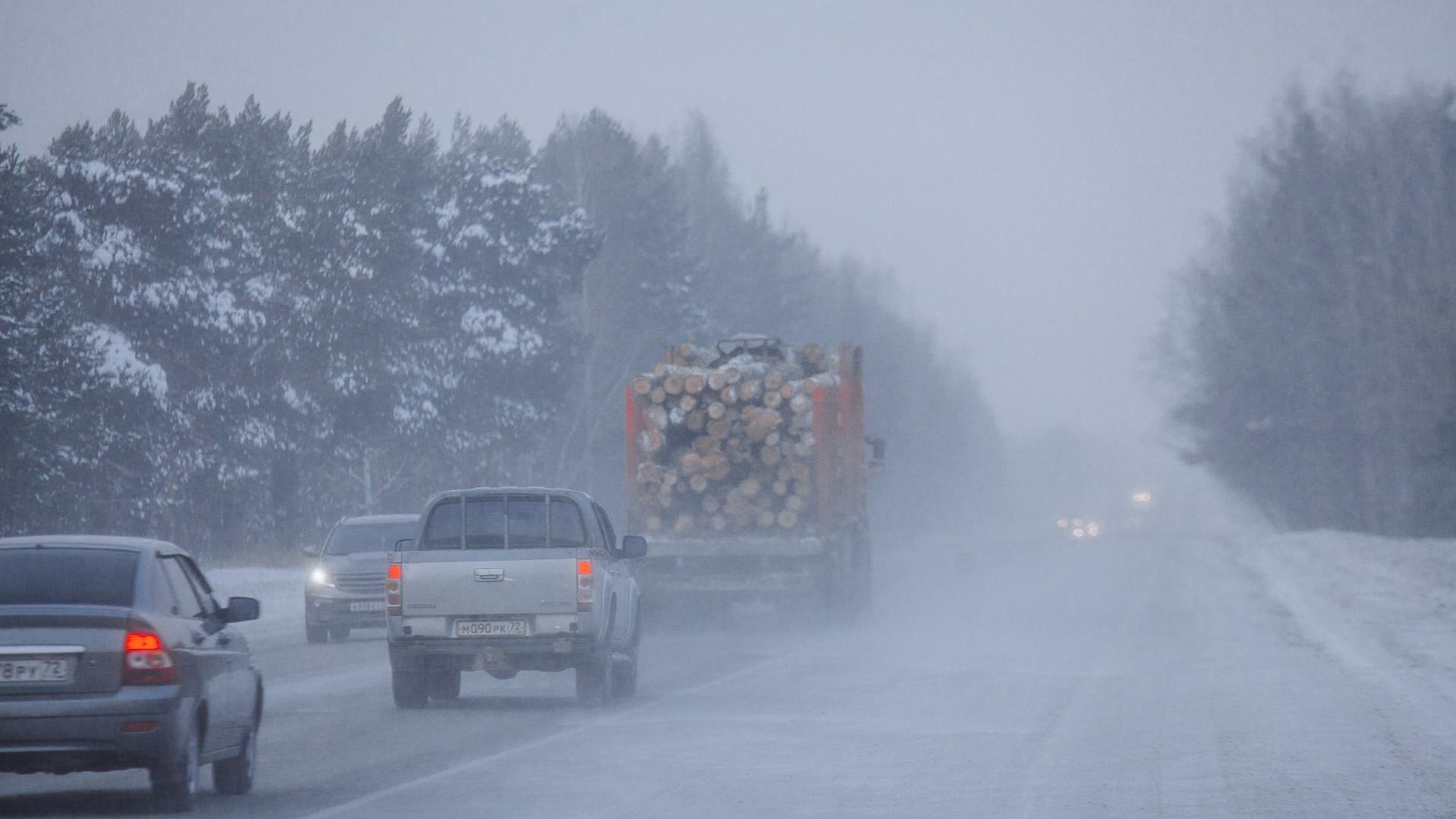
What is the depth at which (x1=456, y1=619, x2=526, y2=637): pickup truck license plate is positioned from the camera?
14305 mm

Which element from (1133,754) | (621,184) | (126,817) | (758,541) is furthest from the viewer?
(621,184)

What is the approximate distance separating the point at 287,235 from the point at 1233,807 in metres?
44.2

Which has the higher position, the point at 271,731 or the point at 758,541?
the point at 758,541

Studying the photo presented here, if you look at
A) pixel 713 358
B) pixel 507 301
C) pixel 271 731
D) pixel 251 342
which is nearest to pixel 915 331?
pixel 507 301

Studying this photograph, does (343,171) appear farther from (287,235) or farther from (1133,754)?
(1133,754)

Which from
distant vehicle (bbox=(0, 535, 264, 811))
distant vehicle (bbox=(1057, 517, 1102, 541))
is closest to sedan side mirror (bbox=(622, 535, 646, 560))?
distant vehicle (bbox=(0, 535, 264, 811))

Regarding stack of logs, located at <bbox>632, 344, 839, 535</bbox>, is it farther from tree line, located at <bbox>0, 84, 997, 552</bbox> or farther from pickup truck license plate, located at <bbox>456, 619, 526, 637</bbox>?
tree line, located at <bbox>0, 84, 997, 552</bbox>

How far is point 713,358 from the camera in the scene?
26797mm

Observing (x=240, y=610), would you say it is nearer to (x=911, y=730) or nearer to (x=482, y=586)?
(x=482, y=586)

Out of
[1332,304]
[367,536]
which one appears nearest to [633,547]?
[367,536]

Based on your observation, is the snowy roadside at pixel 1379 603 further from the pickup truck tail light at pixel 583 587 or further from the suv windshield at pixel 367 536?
the suv windshield at pixel 367 536

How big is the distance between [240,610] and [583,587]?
469 centimetres

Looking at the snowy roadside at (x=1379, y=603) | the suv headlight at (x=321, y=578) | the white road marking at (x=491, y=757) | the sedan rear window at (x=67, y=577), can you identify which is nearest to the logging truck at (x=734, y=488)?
the suv headlight at (x=321, y=578)

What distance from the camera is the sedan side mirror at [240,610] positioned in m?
9.98
